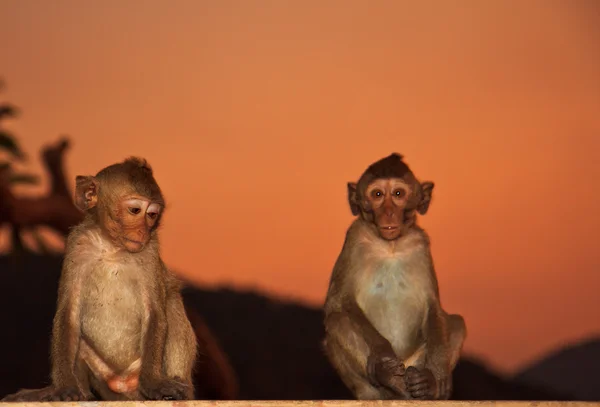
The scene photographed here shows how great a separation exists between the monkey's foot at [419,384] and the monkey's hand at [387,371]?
110 mm

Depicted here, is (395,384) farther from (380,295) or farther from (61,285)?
(61,285)

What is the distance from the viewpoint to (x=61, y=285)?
6512mm

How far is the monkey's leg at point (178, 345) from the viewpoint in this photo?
→ 22.3ft

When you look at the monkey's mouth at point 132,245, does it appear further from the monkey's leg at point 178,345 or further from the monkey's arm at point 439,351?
the monkey's arm at point 439,351

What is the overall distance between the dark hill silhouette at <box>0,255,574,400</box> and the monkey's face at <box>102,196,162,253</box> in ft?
42.3

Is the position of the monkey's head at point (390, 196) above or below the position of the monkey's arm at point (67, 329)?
above

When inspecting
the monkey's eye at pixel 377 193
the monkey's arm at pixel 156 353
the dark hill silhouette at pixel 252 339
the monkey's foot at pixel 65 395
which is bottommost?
the dark hill silhouette at pixel 252 339

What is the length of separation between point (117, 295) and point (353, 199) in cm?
195

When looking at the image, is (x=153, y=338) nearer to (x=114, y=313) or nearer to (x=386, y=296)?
(x=114, y=313)

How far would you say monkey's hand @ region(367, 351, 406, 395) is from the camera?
7.08 metres

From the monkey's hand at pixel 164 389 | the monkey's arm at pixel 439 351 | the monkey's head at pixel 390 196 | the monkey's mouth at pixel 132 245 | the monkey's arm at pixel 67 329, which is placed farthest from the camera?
the monkey's head at pixel 390 196

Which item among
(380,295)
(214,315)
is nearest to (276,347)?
(214,315)

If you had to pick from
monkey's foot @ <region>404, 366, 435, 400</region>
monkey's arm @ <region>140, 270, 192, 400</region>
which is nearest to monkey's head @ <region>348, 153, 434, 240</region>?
monkey's foot @ <region>404, 366, 435, 400</region>

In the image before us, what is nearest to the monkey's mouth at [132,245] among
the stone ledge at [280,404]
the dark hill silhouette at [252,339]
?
the stone ledge at [280,404]
